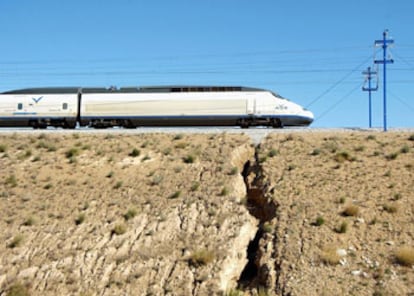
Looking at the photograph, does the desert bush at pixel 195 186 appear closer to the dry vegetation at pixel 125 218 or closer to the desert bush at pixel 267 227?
the dry vegetation at pixel 125 218

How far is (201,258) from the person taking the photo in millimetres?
18906

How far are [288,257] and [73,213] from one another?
880cm

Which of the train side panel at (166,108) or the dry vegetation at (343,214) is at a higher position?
the train side panel at (166,108)

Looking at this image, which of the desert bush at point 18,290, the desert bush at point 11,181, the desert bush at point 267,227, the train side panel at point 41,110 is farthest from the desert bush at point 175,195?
the train side panel at point 41,110

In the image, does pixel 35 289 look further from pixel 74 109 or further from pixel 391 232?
pixel 74 109

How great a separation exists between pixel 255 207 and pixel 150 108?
16.5m

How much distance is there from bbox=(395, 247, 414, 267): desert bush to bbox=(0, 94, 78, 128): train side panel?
25561 millimetres

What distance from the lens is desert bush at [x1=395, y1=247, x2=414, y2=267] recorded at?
57.1ft

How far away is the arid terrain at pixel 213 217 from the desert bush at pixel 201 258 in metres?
0.05

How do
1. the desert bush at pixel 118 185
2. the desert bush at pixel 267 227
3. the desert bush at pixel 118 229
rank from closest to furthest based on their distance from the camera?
1. the desert bush at pixel 267 227
2. the desert bush at pixel 118 229
3. the desert bush at pixel 118 185

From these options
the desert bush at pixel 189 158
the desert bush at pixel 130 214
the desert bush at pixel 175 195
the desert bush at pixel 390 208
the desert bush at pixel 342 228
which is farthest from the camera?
the desert bush at pixel 189 158

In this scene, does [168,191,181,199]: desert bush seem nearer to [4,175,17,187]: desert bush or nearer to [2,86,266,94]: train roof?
[4,175,17,187]: desert bush

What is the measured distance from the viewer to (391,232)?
63.2 ft

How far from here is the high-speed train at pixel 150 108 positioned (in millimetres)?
36375
